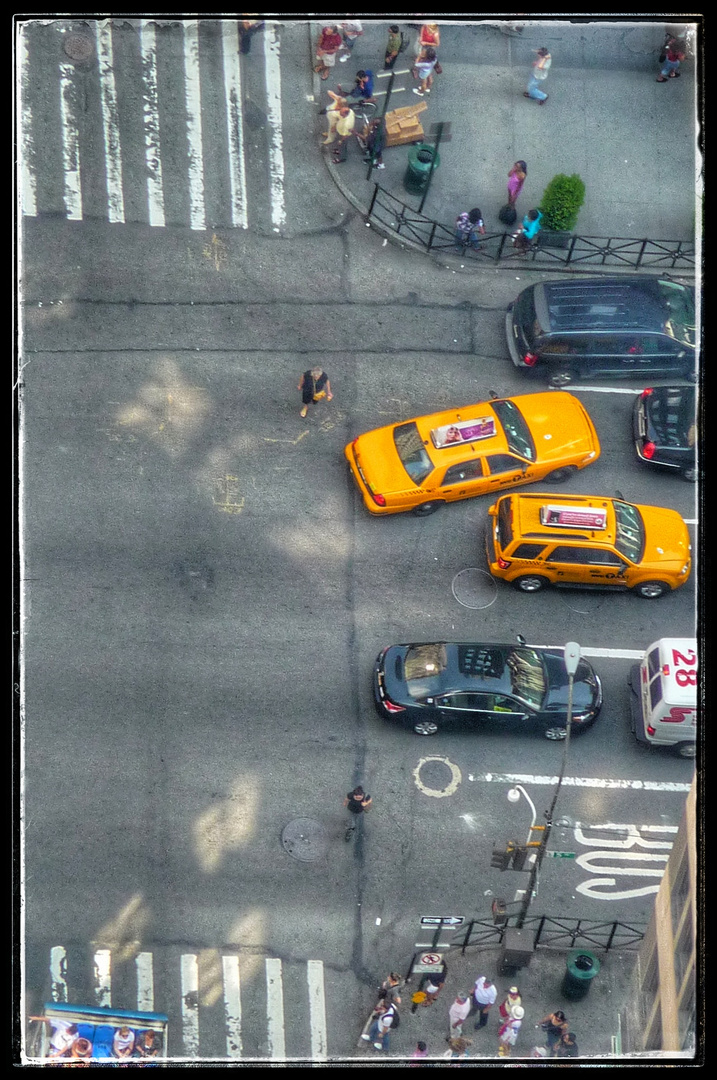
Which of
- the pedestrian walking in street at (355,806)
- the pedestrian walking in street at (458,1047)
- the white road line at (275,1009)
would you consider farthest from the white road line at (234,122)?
the pedestrian walking in street at (458,1047)

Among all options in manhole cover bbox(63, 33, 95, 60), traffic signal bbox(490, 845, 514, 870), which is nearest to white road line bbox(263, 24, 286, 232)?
manhole cover bbox(63, 33, 95, 60)

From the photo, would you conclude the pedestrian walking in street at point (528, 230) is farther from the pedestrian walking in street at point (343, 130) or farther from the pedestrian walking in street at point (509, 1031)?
the pedestrian walking in street at point (509, 1031)

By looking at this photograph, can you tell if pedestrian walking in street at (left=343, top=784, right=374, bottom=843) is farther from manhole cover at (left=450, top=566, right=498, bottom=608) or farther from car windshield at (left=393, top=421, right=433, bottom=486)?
car windshield at (left=393, top=421, right=433, bottom=486)

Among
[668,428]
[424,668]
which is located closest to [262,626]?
[424,668]

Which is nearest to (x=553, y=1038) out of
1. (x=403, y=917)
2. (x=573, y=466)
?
(x=403, y=917)

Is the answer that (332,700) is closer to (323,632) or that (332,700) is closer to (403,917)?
(323,632)
